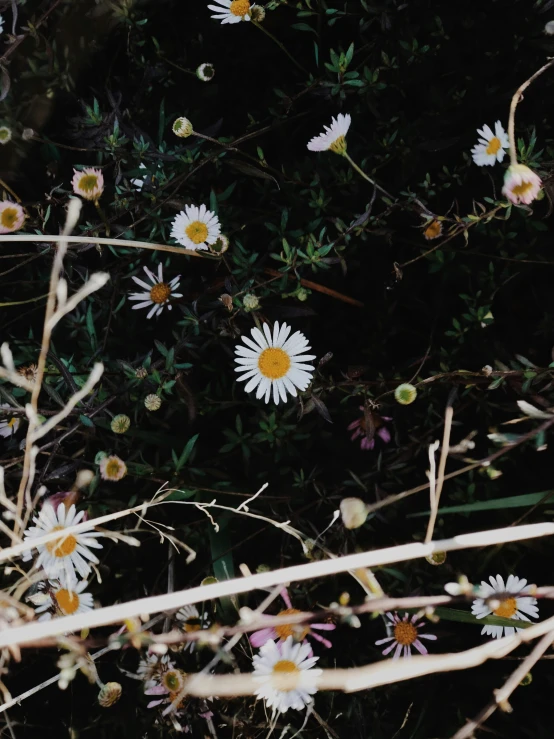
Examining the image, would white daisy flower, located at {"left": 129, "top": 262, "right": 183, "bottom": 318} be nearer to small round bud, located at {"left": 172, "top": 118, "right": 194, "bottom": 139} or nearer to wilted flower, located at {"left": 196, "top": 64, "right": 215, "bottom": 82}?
small round bud, located at {"left": 172, "top": 118, "right": 194, "bottom": 139}

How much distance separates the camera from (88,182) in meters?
1.20

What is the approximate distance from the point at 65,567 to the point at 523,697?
3.10 ft

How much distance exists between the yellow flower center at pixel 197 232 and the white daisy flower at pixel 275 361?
22 centimetres

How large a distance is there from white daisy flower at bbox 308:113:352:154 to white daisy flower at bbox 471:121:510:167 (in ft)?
0.84

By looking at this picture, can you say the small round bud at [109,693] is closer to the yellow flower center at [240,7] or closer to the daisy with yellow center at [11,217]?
the daisy with yellow center at [11,217]

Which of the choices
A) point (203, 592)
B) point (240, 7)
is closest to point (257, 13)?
point (240, 7)

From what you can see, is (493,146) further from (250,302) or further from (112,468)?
(112,468)

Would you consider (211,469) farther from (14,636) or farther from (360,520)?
(14,636)

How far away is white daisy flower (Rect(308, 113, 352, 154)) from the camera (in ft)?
3.47

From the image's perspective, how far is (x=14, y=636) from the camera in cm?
52

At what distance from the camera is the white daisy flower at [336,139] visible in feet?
3.47

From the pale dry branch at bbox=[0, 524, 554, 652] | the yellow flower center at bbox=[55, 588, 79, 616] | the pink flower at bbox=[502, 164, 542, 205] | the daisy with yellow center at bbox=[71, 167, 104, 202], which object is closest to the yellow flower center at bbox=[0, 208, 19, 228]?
the daisy with yellow center at bbox=[71, 167, 104, 202]

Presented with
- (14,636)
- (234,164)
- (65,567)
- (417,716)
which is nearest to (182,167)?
(234,164)

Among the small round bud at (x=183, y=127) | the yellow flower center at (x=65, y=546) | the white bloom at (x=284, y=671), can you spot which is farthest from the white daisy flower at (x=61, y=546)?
the small round bud at (x=183, y=127)
